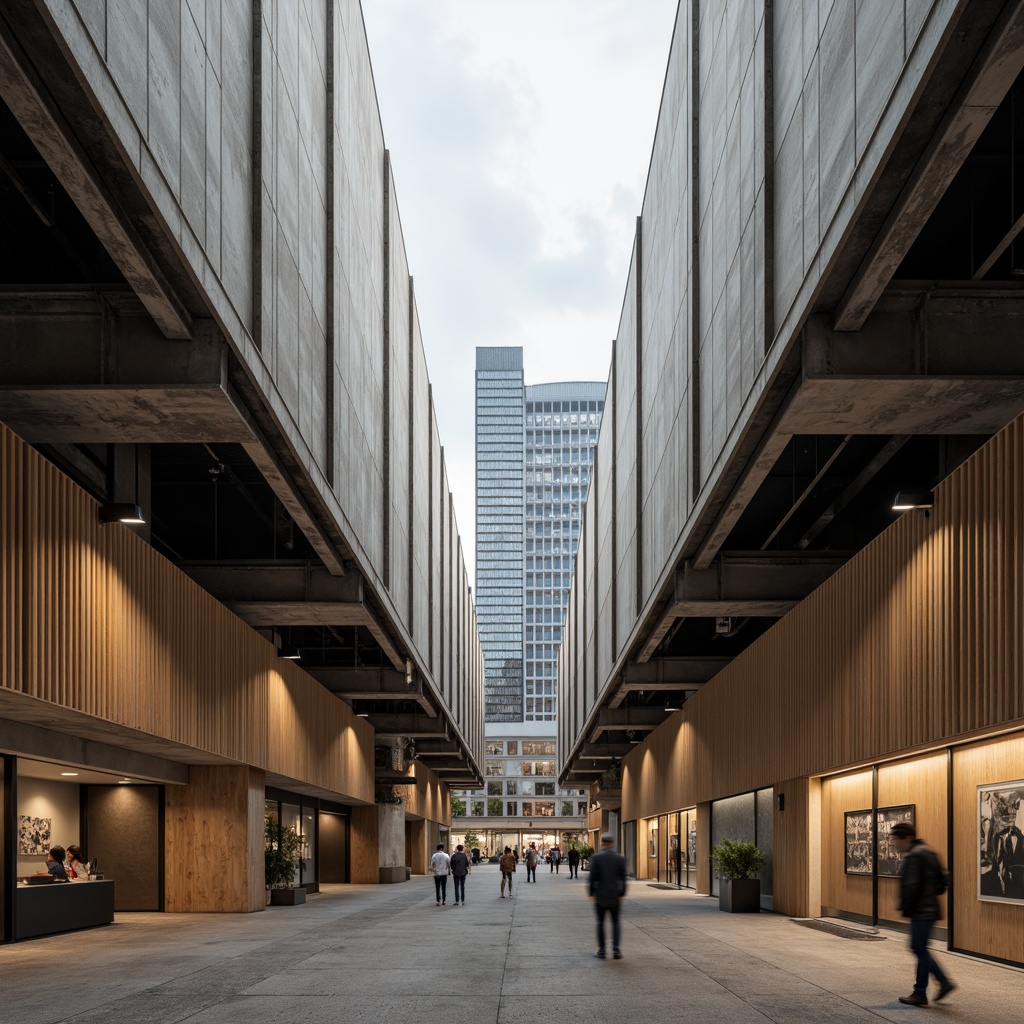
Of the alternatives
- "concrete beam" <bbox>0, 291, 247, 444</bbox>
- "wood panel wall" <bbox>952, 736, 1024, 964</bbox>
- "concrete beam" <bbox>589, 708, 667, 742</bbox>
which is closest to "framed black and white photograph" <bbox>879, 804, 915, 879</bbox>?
"wood panel wall" <bbox>952, 736, 1024, 964</bbox>

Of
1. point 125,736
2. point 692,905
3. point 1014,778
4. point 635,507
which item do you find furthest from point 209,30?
point 692,905

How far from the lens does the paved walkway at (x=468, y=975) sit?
11047mm

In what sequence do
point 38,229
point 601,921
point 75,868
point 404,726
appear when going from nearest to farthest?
1. point 38,229
2. point 601,921
3. point 75,868
4. point 404,726

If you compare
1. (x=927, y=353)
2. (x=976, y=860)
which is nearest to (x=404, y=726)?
(x=976, y=860)

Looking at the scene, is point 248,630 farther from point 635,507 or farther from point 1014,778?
point 1014,778

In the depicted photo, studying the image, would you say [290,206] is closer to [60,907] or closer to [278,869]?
[60,907]

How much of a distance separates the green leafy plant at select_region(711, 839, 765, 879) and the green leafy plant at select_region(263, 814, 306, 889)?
10.6m

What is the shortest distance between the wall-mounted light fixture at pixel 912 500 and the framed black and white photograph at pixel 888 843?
6.03 metres

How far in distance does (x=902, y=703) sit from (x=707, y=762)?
17004mm

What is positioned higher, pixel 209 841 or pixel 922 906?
pixel 922 906

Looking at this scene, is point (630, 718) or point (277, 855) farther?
point (630, 718)

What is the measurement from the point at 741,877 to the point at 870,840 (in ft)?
20.8

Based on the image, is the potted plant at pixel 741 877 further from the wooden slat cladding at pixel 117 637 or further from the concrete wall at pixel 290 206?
the wooden slat cladding at pixel 117 637

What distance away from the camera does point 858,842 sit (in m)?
20.9
